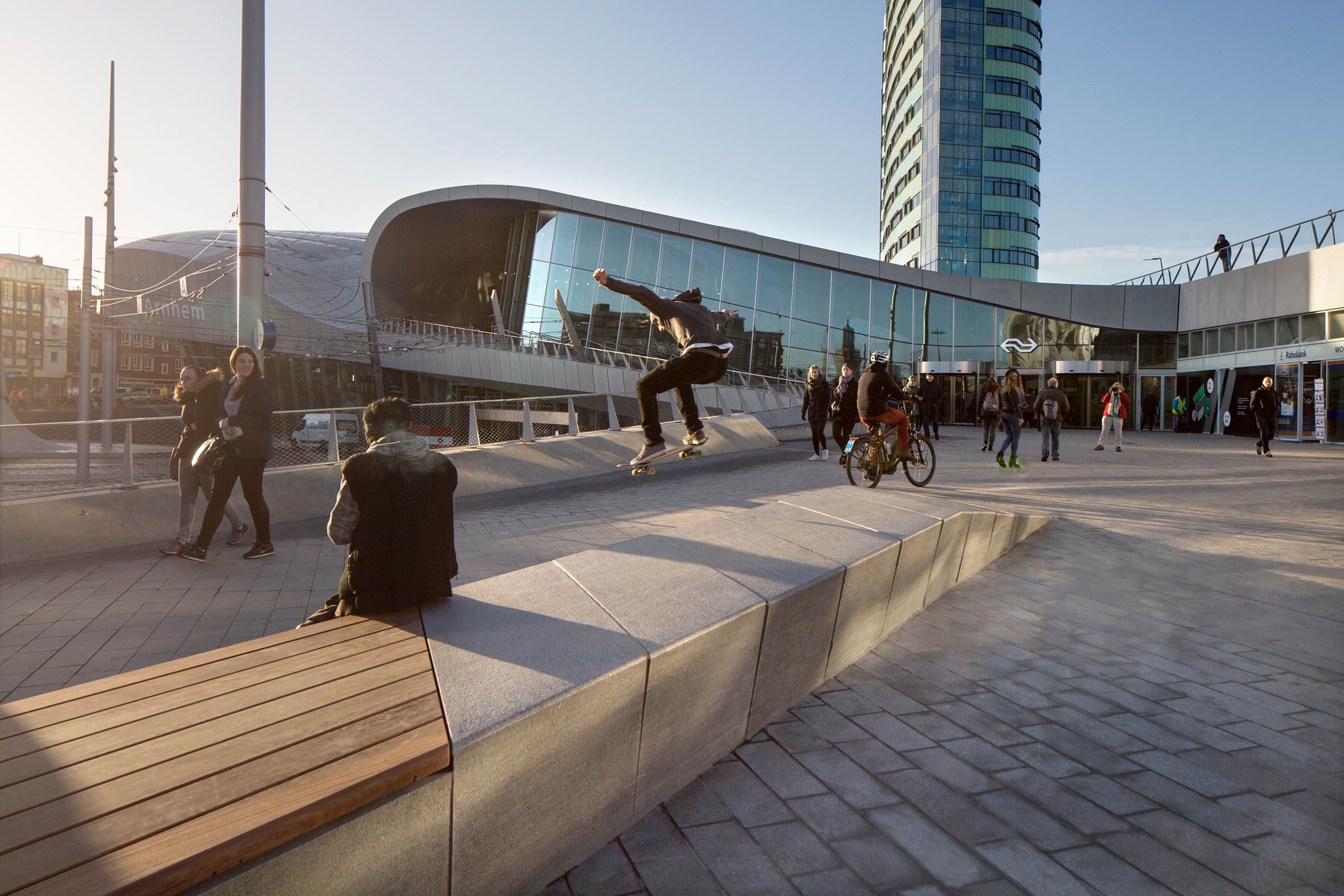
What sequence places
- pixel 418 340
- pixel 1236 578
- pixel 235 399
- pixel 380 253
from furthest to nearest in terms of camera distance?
pixel 380 253, pixel 418 340, pixel 235 399, pixel 1236 578

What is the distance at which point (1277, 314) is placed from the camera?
24859 millimetres

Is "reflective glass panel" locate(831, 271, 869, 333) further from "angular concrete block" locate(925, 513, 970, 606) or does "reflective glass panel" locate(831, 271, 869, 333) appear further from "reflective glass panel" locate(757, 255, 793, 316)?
"angular concrete block" locate(925, 513, 970, 606)

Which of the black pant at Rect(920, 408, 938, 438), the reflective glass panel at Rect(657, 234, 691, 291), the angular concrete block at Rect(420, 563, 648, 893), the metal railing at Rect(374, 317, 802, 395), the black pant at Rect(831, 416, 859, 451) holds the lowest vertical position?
the angular concrete block at Rect(420, 563, 648, 893)

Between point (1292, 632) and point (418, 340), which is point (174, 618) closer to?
point (1292, 632)

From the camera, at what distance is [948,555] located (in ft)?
19.7

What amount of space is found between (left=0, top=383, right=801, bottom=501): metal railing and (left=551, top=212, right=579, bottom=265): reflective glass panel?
2007 cm

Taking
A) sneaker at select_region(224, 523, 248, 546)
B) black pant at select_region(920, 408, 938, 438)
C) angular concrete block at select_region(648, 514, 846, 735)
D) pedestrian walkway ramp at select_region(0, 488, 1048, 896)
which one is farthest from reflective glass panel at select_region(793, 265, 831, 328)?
pedestrian walkway ramp at select_region(0, 488, 1048, 896)

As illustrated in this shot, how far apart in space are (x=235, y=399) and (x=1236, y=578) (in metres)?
8.56

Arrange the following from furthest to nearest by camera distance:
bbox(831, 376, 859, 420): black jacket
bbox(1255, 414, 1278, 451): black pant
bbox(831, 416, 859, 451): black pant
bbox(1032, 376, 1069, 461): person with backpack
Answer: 1. bbox(1255, 414, 1278, 451): black pant
2. bbox(1032, 376, 1069, 461): person with backpack
3. bbox(831, 376, 859, 420): black jacket
4. bbox(831, 416, 859, 451): black pant

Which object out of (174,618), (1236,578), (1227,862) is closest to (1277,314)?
(1236,578)

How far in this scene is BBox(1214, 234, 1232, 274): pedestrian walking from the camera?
28.1m

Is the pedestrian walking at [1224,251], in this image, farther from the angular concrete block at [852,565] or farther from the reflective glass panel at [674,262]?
the angular concrete block at [852,565]

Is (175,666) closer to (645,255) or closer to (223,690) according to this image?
(223,690)

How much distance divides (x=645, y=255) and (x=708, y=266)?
2.95 meters
